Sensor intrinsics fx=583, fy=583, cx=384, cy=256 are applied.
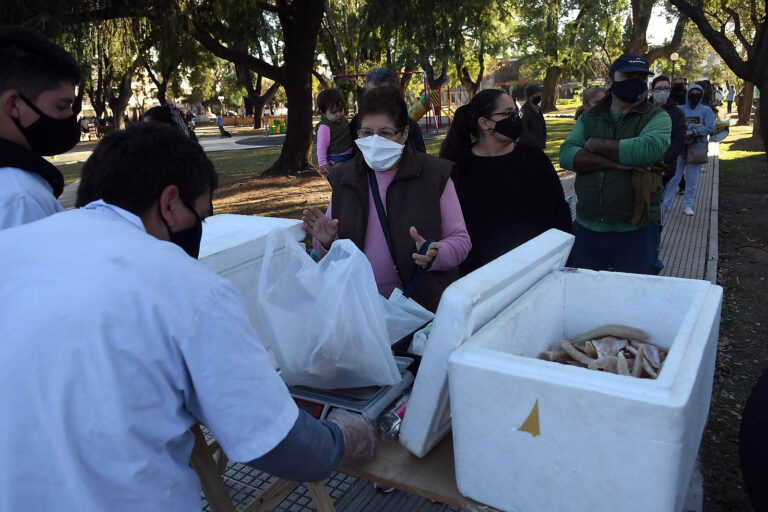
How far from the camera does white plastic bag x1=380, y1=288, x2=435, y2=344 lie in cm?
189

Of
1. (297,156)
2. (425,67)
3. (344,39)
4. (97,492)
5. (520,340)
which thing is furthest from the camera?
(425,67)

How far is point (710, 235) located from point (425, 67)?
21840mm

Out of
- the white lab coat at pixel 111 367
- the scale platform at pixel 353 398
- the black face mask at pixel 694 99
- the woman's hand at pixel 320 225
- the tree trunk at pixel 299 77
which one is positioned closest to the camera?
the white lab coat at pixel 111 367

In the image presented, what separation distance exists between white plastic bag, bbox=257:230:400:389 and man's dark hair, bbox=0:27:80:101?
1024mm

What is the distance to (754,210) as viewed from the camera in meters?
7.81

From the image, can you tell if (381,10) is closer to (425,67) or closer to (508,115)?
(508,115)

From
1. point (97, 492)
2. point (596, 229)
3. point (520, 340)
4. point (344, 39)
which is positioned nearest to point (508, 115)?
point (596, 229)

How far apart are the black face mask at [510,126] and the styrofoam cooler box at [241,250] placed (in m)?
1.05

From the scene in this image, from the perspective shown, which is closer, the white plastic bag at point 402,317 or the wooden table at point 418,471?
the wooden table at point 418,471

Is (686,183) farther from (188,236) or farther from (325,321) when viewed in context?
(188,236)

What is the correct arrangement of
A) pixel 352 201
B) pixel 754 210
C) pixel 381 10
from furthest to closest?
pixel 381 10, pixel 754 210, pixel 352 201

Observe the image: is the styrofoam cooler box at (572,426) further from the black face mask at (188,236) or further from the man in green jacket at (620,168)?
the man in green jacket at (620,168)

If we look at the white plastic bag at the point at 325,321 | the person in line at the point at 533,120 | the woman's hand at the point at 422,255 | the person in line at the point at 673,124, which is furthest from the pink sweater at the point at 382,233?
the person in line at the point at 533,120

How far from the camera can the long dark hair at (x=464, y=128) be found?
281 centimetres
